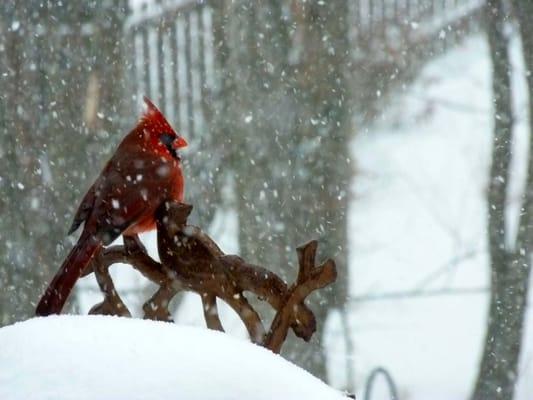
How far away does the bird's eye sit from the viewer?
131 cm

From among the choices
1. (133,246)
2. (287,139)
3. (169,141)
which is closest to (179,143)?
(169,141)

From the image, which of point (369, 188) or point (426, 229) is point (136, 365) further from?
point (426, 229)

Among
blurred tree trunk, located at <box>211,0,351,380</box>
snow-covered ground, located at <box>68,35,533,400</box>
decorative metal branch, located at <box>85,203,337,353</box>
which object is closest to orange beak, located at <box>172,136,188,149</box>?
decorative metal branch, located at <box>85,203,337,353</box>

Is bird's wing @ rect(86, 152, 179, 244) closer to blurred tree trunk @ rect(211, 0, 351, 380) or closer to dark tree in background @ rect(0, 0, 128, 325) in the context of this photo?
dark tree in background @ rect(0, 0, 128, 325)

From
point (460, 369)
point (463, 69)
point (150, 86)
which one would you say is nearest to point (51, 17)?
point (150, 86)

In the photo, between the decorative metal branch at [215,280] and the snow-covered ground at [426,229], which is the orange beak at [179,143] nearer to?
the decorative metal branch at [215,280]

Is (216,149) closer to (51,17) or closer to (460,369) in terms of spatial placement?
(51,17)

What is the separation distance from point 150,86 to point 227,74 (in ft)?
1.00

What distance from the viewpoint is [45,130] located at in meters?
2.79

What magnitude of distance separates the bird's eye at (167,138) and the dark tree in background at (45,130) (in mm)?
1492

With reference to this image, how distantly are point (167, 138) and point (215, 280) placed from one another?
28 cm

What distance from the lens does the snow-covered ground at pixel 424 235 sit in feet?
12.0

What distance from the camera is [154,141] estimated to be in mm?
1313

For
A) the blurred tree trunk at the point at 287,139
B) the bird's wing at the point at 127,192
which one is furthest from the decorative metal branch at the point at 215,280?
the blurred tree trunk at the point at 287,139
